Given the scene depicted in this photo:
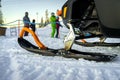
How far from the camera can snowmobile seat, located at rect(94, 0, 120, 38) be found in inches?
184

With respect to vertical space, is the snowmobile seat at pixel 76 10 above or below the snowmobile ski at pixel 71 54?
above

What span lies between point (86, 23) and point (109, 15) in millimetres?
1154

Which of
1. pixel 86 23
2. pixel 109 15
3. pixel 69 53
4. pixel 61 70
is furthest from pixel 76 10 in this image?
pixel 61 70

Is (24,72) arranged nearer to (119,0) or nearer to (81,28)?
(119,0)

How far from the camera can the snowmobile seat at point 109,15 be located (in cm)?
466

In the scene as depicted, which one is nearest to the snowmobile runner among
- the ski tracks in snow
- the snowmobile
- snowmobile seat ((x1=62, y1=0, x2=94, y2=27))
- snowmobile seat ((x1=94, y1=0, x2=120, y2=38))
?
the snowmobile

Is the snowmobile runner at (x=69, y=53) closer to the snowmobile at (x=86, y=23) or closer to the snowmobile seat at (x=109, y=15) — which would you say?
the snowmobile at (x=86, y=23)

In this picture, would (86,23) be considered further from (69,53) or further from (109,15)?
(109,15)

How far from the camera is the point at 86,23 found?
5.89 metres

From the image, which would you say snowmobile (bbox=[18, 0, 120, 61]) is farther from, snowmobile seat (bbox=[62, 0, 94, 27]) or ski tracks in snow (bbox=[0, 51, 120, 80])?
ski tracks in snow (bbox=[0, 51, 120, 80])

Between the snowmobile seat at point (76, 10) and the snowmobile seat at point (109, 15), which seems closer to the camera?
the snowmobile seat at point (109, 15)

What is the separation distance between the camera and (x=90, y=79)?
3.63 m

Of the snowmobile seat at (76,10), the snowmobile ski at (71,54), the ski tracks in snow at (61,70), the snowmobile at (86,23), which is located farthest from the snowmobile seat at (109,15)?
the snowmobile seat at (76,10)

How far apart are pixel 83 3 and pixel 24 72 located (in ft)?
7.76
